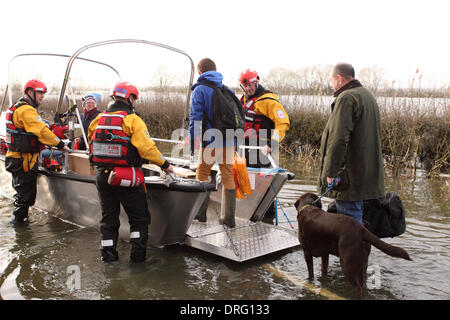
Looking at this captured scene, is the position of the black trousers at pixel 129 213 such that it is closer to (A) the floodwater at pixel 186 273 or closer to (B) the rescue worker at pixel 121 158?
(B) the rescue worker at pixel 121 158

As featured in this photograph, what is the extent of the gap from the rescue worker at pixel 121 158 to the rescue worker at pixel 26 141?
4.95 feet

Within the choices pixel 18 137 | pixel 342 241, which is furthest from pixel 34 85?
pixel 342 241

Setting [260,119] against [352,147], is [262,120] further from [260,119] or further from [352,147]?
[352,147]

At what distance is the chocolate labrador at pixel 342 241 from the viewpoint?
345 cm

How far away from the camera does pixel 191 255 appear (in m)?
4.90

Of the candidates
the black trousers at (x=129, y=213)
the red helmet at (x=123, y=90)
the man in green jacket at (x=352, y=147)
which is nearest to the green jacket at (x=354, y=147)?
the man in green jacket at (x=352, y=147)

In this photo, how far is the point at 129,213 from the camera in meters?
4.55

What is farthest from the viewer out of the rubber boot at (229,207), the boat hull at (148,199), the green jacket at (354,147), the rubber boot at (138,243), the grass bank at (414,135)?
the grass bank at (414,135)

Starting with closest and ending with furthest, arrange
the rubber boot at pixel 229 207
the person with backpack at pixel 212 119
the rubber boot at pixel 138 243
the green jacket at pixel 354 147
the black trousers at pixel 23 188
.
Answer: the green jacket at pixel 354 147 → the rubber boot at pixel 138 243 → the person with backpack at pixel 212 119 → the rubber boot at pixel 229 207 → the black trousers at pixel 23 188

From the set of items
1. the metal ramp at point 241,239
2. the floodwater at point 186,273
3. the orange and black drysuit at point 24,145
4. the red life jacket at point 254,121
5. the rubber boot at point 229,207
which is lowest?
the floodwater at point 186,273

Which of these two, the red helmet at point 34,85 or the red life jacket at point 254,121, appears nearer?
the red life jacket at point 254,121

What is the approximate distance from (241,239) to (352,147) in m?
1.94

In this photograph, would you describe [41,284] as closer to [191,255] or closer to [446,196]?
[191,255]

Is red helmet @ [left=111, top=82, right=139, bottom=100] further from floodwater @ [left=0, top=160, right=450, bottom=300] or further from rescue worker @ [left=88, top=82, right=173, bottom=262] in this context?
floodwater @ [left=0, top=160, right=450, bottom=300]
